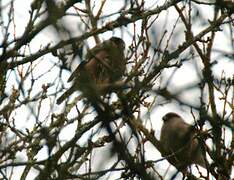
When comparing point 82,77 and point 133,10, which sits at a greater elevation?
point 133,10

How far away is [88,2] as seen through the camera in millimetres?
5449

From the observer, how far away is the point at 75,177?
3.08 metres

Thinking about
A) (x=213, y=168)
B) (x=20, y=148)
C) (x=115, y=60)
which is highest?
(x=20, y=148)

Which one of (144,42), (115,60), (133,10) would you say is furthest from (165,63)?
(115,60)

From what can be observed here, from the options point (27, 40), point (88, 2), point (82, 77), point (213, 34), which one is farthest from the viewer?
point (88, 2)

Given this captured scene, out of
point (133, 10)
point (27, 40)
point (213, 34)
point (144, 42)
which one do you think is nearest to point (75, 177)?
point (27, 40)

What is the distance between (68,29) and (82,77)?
5.4 inches

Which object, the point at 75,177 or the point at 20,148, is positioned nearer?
the point at 75,177

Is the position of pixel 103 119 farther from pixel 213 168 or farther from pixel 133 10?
pixel 213 168

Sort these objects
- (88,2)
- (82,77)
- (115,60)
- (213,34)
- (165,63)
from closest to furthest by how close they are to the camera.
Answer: (82,77) → (115,60) → (165,63) → (213,34) → (88,2)

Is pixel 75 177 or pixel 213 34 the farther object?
pixel 213 34

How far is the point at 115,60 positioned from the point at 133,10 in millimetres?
2183

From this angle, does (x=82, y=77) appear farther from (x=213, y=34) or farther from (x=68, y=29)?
(x=213, y=34)

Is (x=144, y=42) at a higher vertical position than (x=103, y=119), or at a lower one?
higher
